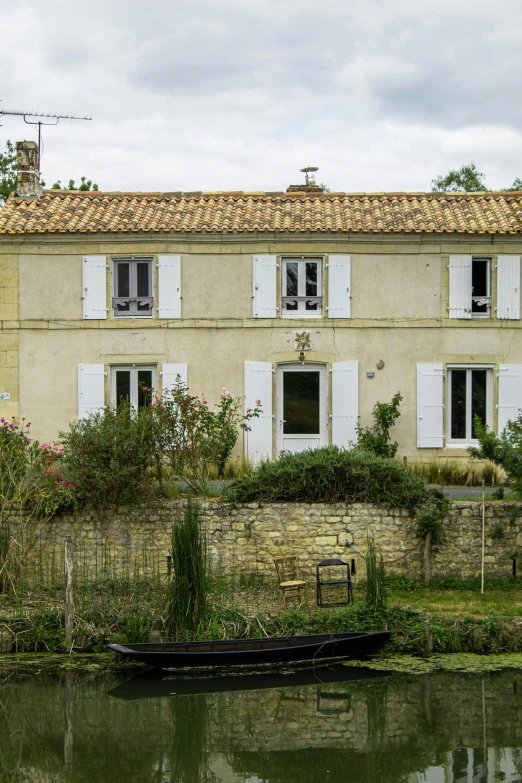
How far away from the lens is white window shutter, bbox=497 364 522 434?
17.7 m

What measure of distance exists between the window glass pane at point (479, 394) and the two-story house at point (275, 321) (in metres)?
0.03

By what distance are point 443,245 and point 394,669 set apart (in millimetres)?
9440

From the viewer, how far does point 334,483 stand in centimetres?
1320

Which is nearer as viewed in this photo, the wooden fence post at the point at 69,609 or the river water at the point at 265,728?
the river water at the point at 265,728

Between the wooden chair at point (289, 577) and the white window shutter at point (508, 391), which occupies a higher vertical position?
the white window shutter at point (508, 391)

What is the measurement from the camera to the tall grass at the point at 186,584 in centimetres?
1139

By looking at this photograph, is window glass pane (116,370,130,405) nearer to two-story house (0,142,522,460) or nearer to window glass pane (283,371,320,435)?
two-story house (0,142,522,460)

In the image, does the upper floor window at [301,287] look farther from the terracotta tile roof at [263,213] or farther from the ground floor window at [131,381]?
the ground floor window at [131,381]

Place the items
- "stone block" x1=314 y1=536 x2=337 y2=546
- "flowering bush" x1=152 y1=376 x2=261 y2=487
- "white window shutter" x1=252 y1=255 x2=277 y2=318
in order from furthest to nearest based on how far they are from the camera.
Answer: "white window shutter" x1=252 y1=255 x2=277 y2=318 < "flowering bush" x1=152 y1=376 x2=261 y2=487 < "stone block" x1=314 y1=536 x2=337 y2=546

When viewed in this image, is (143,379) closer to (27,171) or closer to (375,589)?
(27,171)

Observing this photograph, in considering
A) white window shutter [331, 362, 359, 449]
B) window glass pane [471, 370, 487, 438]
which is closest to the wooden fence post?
white window shutter [331, 362, 359, 449]

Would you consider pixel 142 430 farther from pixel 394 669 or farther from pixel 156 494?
pixel 394 669

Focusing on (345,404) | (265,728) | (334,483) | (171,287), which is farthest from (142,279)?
(265,728)

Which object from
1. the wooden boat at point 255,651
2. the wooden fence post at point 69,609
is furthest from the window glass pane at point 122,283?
the wooden boat at point 255,651
